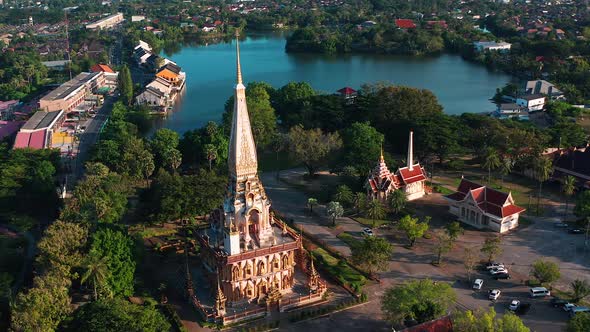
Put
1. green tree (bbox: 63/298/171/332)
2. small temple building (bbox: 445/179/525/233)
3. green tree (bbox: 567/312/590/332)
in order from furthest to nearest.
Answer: small temple building (bbox: 445/179/525/233)
green tree (bbox: 63/298/171/332)
green tree (bbox: 567/312/590/332)

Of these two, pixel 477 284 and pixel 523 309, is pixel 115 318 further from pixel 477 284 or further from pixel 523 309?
pixel 523 309

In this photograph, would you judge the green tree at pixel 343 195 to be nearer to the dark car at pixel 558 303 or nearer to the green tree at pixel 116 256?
the dark car at pixel 558 303

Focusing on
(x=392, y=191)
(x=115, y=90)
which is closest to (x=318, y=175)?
(x=392, y=191)

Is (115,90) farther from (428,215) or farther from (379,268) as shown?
(379,268)

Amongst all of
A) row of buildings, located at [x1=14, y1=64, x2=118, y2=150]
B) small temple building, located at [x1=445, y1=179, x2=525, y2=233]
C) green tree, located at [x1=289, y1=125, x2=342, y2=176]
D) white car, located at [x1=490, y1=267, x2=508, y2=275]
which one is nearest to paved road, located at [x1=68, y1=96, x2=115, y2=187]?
row of buildings, located at [x1=14, y1=64, x2=118, y2=150]

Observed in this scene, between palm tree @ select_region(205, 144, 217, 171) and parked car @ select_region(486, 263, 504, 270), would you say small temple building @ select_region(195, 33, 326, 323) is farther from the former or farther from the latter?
palm tree @ select_region(205, 144, 217, 171)
